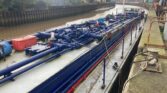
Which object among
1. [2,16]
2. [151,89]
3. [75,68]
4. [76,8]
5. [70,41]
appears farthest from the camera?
[76,8]

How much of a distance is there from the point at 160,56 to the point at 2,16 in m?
21.2

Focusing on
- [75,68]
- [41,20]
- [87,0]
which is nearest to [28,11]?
[41,20]

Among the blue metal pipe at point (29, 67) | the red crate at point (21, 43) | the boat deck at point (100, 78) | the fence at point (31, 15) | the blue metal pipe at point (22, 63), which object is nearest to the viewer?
the blue metal pipe at point (22, 63)

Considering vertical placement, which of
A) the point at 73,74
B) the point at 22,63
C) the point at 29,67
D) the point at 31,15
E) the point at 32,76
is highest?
the point at 31,15

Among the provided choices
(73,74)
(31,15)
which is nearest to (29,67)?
(73,74)

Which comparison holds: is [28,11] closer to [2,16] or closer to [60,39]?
[2,16]

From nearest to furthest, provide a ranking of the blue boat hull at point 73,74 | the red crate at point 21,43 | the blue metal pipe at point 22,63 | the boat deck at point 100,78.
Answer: the blue metal pipe at point 22,63 → the blue boat hull at point 73,74 → the boat deck at point 100,78 → the red crate at point 21,43

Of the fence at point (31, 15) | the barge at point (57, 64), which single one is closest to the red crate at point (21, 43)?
the barge at point (57, 64)

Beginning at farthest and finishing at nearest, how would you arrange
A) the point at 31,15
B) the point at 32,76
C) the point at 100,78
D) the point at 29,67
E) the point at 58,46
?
the point at 31,15
the point at 100,78
the point at 58,46
the point at 29,67
the point at 32,76

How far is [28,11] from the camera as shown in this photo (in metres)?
26.5

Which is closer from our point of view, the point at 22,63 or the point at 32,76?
the point at 22,63

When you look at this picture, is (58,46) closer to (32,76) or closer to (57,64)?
(57,64)

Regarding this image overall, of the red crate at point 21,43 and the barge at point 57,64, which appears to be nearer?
the barge at point 57,64

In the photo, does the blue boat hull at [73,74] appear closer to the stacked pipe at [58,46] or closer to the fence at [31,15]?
the stacked pipe at [58,46]
